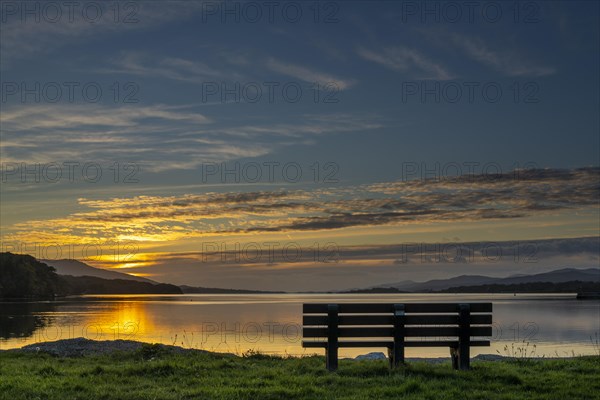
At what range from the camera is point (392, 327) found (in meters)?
16.2

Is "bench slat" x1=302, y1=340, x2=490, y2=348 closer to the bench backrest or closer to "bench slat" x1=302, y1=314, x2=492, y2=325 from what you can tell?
the bench backrest

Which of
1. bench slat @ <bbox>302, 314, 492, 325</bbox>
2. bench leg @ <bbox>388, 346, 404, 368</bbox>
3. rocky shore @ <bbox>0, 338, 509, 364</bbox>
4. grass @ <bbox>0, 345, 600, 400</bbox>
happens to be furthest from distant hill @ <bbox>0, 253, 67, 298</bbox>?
bench leg @ <bbox>388, 346, 404, 368</bbox>

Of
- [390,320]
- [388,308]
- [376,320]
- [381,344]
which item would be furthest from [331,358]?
[388,308]

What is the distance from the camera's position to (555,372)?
1641 centimetres

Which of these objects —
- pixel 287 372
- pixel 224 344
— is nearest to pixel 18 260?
pixel 224 344

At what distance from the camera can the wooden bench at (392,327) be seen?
633 inches

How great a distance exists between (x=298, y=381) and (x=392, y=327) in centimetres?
293

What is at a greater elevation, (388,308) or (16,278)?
(388,308)

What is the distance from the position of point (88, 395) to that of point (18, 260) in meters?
195

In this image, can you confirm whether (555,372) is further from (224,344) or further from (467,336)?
(224,344)

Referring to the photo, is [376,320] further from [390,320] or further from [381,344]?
[381,344]

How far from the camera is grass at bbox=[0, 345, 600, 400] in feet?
44.2

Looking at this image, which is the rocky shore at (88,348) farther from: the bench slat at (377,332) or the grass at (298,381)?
the bench slat at (377,332)

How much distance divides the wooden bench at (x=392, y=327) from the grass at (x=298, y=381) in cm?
52
